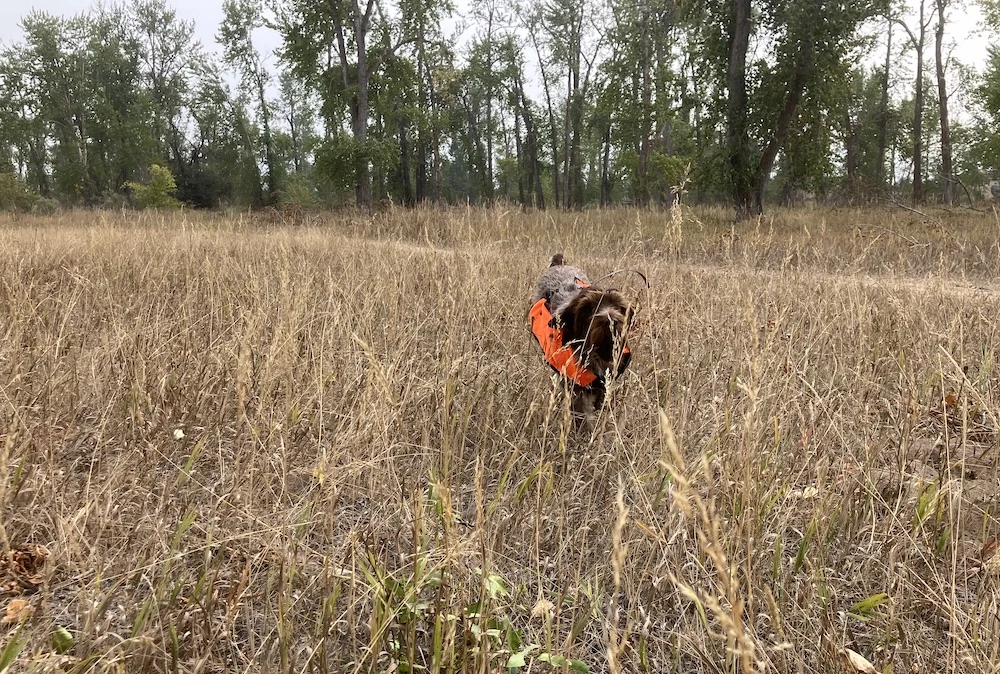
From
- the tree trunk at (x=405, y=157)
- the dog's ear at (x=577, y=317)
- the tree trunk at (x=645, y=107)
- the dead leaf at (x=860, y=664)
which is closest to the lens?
the dead leaf at (x=860, y=664)

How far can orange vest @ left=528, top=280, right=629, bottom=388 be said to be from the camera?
2.28m

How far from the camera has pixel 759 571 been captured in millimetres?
1561

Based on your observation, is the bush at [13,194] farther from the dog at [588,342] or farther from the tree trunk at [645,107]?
the dog at [588,342]

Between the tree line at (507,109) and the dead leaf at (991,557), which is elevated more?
the tree line at (507,109)

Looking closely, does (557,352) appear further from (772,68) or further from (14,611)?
(772,68)

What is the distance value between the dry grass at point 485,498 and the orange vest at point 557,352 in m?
0.16

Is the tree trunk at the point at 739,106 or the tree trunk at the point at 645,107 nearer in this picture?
the tree trunk at the point at 739,106

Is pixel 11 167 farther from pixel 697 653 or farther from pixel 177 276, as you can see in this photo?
pixel 697 653

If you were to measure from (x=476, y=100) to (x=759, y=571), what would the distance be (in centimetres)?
3967

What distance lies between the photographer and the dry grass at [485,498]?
1.27m

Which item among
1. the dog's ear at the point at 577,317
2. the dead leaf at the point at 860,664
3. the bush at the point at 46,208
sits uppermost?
the bush at the point at 46,208

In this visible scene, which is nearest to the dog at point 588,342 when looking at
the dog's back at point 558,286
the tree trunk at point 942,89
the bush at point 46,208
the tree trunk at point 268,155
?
the dog's back at point 558,286

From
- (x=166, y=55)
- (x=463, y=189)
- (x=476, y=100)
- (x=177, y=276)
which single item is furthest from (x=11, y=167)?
(x=177, y=276)

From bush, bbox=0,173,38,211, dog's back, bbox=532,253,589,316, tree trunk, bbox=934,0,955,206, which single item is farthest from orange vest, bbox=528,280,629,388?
bush, bbox=0,173,38,211
